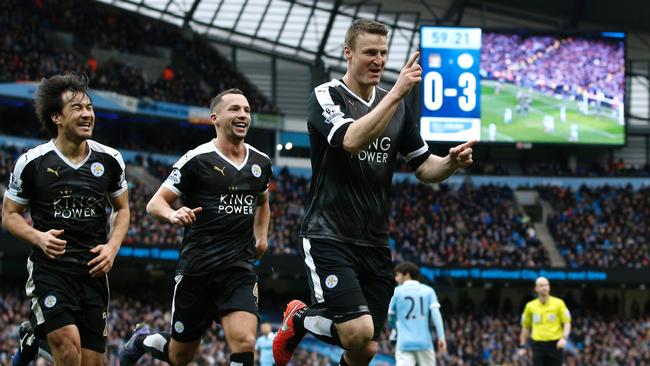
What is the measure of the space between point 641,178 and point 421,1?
44.7 ft

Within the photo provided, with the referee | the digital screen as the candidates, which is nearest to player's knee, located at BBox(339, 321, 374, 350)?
the referee

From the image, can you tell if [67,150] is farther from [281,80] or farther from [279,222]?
[281,80]

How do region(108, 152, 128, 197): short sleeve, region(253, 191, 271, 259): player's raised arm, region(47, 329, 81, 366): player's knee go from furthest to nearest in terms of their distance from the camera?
1. region(253, 191, 271, 259): player's raised arm
2. region(108, 152, 128, 197): short sleeve
3. region(47, 329, 81, 366): player's knee

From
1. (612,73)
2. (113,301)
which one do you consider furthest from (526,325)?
(612,73)

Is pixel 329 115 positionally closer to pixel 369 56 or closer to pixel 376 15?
pixel 369 56

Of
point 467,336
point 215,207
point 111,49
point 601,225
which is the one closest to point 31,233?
point 215,207

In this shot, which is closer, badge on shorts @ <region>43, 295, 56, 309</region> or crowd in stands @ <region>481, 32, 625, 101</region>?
badge on shorts @ <region>43, 295, 56, 309</region>

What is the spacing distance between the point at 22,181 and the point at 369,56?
9.24ft

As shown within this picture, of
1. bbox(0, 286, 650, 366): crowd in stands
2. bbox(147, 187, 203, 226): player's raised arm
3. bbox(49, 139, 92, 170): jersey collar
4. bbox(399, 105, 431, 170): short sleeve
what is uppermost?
bbox(399, 105, 431, 170): short sleeve

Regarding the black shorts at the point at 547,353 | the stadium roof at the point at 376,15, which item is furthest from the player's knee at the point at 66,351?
the stadium roof at the point at 376,15

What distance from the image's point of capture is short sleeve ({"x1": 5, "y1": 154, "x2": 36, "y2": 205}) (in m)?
7.84

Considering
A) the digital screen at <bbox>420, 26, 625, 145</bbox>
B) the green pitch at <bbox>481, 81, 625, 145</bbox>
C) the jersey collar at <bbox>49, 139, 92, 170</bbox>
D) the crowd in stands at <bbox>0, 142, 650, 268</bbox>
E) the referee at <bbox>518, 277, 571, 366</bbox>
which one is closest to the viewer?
the jersey collar at <bbox>49, 139, 92, 170</bbox>

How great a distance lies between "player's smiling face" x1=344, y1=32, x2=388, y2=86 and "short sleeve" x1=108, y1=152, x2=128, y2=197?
220cm

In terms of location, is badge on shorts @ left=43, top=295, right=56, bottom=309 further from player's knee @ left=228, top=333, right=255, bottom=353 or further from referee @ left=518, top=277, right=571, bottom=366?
referee @ left=518, top=277, right=571, bottom=366
